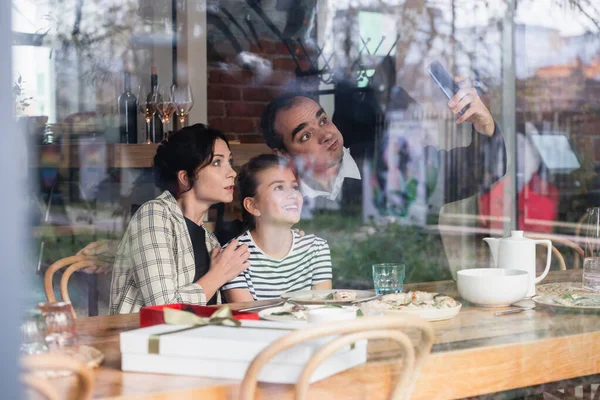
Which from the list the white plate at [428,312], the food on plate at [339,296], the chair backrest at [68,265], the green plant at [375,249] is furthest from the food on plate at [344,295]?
the green plant at [375,249]

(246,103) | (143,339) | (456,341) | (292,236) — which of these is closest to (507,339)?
(456,341)

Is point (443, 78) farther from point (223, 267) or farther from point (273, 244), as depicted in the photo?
point (223, 267)

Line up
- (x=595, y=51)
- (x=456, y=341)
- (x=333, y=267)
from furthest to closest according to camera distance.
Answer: (x=595, y=51) → (x=333, y=267) → (x=456, y=341)

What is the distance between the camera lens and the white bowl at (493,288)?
137 centimetres

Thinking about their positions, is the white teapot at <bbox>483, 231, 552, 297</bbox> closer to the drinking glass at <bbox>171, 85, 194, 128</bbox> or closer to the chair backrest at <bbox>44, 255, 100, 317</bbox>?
the chair backrest at <bbox>44, 255, 100, 317</bbox>

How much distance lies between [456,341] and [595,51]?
1640 millimetres

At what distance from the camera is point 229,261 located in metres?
1.80

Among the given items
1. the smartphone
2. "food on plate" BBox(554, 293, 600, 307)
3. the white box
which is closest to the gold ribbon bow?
the white box

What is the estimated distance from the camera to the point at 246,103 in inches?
101

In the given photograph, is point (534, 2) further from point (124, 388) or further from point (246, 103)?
point (124, 388)

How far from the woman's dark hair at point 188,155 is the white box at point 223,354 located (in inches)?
38.3

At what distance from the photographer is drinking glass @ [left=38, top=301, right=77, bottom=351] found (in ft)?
3.02

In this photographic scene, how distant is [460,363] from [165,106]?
1.62 metres

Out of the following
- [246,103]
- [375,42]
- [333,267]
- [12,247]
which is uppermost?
[375,42]
